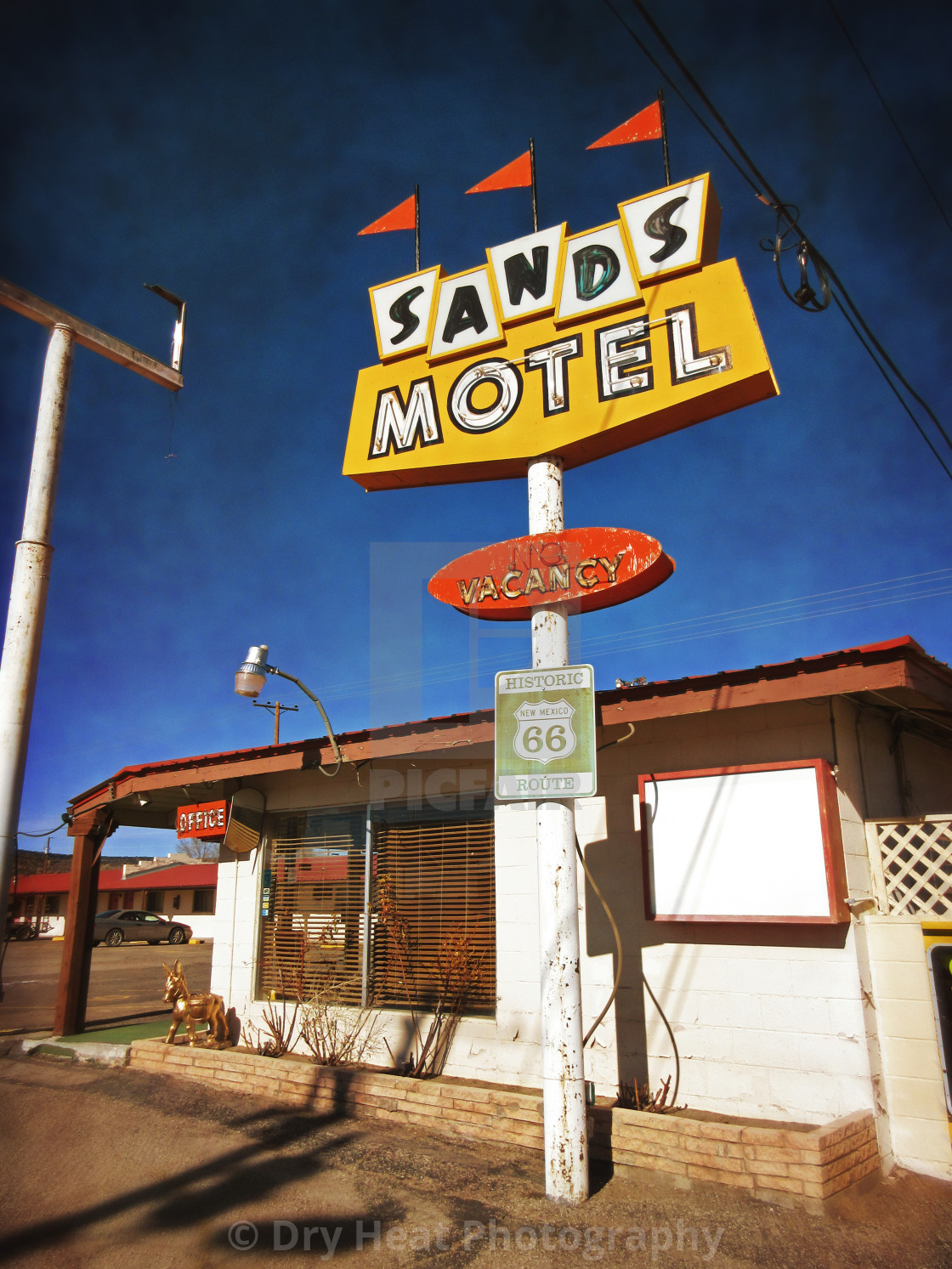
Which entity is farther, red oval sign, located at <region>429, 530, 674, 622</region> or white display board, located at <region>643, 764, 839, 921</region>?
white display board, located at <region>643, 764, 839, 921</region>

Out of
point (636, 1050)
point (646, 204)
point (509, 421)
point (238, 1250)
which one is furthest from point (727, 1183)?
point (646, 204)

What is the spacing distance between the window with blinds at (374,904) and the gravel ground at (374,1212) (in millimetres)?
1771

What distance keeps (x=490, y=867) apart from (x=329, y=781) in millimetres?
2585

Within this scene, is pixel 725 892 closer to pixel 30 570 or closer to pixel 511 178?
pixel 30 570

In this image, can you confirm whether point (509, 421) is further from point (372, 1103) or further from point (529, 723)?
point (372, 1103)

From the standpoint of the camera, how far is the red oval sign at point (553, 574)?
5.91 m

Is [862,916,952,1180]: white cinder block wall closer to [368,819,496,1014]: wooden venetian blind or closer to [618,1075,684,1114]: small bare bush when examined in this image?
[618,1075,684,1114]: small bare bush

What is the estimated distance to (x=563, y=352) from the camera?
6.98 meters

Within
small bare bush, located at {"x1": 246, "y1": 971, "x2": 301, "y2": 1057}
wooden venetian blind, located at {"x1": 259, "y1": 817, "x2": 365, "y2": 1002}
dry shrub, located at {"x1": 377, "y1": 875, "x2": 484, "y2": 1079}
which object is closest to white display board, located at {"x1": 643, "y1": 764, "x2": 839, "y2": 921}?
dry shrub, located at {"x1": 377, "y1": 875, "x2": 484, "y2": 1079}

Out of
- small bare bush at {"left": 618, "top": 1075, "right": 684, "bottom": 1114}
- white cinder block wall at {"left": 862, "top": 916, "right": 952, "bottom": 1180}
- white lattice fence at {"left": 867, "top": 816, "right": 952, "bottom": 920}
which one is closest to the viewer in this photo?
white cinder block wall at {"left": 862, "top": 916, "right": 952, "bottom": 1180}

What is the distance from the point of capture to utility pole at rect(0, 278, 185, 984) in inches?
148

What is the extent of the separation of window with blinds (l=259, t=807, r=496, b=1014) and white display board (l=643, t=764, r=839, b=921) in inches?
81.7

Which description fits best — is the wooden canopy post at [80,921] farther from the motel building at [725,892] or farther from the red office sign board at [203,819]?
the motel building at [725,892]

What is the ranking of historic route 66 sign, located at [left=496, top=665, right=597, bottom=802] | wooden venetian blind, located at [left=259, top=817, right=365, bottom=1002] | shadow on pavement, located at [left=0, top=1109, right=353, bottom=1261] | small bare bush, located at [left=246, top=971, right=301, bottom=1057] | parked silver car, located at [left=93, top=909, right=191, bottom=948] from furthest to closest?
parked silver car, located at [left=93, top=909, right=191, bottom=948] < wooden venetian blind, located at [left=259, top=817, right=365, bottom=1002] < small bare bush, located at [left=246, top=971, right=301, bottom=1057] < historic route 66 sign, located at [left=496, top=665, right=597, bottom=802] < shadow on pavement, located at [left=0, top=1109, right=353, bottom=1261]
